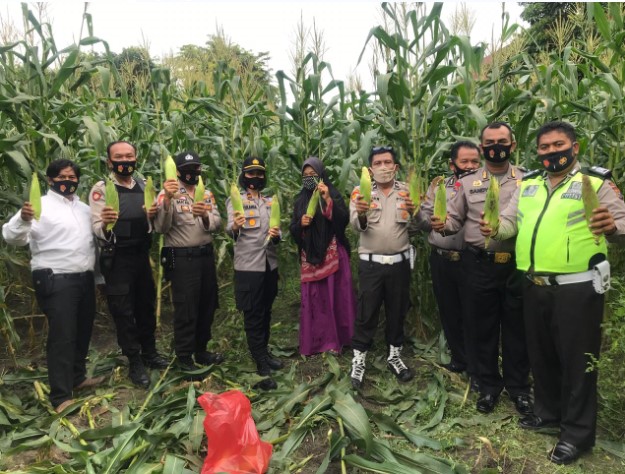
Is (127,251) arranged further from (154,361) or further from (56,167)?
(154,361)

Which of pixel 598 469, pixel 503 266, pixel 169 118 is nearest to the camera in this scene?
pixel 598 469

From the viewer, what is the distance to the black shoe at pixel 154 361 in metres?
4.59

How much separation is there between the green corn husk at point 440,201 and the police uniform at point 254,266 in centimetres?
151

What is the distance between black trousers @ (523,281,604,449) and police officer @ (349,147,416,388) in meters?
1.14

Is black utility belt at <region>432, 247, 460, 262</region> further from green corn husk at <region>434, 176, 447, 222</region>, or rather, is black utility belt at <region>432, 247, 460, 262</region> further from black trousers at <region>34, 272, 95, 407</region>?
black trousers at <region>34, 272, 95, 407</region>

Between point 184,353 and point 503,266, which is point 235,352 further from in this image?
point 503,266

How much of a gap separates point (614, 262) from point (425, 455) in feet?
7.05

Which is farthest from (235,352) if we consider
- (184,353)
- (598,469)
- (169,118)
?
(598,469)

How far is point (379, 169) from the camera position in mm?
4035

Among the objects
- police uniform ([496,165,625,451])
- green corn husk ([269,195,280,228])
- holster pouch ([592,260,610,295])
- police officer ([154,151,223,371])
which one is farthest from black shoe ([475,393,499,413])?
police officer ([154,151,223,371])

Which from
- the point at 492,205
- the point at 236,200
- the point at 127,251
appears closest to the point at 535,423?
the point at 492,205

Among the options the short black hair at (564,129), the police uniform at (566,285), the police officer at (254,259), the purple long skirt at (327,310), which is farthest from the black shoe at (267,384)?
the short black hair at (564,129)

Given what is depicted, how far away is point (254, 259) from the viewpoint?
426 centimetres

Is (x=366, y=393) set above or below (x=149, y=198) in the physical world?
below
